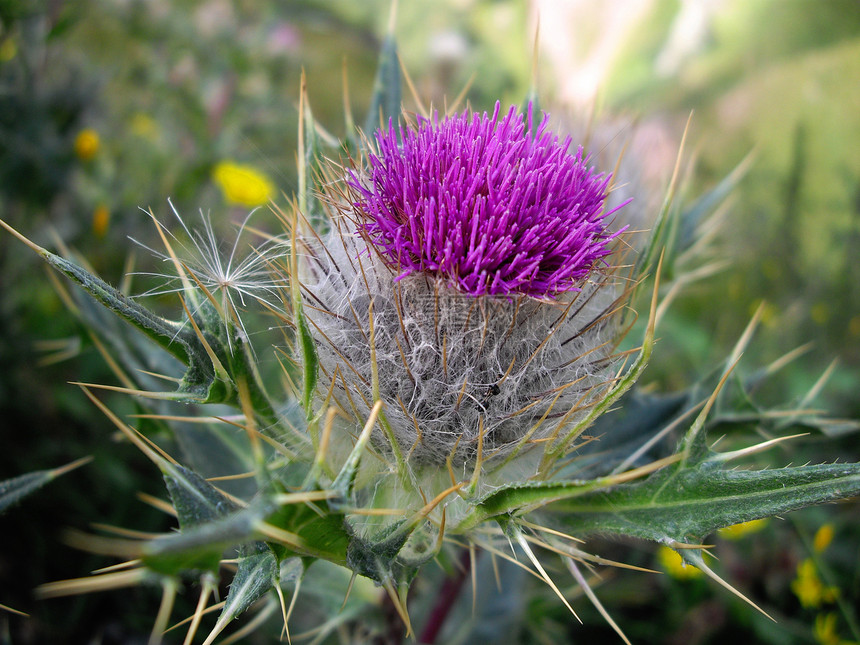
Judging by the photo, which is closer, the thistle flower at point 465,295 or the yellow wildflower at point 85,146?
the thistle flower at point 465,295

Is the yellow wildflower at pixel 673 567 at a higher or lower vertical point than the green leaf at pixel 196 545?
lower

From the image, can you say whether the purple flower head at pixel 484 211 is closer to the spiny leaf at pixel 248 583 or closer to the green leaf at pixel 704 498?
the green leaf at pixel 704 498

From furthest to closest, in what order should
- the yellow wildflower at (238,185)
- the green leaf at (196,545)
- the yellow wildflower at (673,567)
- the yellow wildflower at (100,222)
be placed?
the yellow wildflower at (238,185) < the yellow wildflower at (100,222) < the yellow wildflower at (673,567) < the green leaf at (196,545)

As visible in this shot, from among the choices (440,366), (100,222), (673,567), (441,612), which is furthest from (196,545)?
(100,222)

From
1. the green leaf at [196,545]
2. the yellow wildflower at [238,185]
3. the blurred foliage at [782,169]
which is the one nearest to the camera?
the green leaf at [196,545]

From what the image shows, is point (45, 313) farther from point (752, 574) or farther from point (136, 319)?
point (752, 574)

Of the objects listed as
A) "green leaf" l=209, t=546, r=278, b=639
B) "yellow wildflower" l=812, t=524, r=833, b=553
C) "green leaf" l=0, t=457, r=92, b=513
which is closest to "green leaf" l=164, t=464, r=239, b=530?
"green leaf" l=209, t=546, r=278, b=639

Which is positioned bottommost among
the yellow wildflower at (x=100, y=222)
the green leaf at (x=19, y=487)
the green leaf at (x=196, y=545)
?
the green leaf at (x=19, y=487)

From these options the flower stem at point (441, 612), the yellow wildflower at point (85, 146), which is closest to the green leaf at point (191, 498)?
the flower stem at point (441, 612)

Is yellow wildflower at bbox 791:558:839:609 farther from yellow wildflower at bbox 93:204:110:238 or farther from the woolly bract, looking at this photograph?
yellow wildflower at bbox 93:204:110:238
